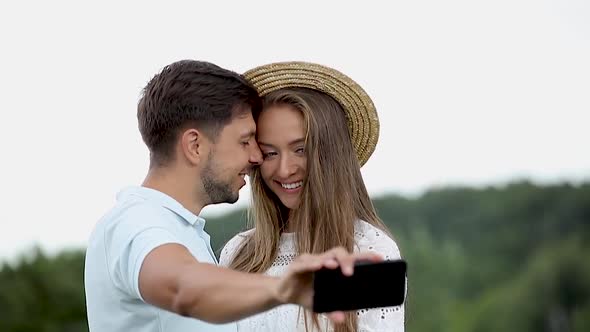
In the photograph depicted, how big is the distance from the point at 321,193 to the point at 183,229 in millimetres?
799

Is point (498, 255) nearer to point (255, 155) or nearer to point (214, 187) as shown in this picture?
point (255, 155)

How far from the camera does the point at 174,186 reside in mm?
3002

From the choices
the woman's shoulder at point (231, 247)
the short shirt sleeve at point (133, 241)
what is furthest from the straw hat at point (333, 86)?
the short shirt sleeve at point (133, 241)

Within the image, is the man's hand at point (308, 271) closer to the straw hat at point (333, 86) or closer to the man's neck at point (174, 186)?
the man's neck at point (174, 186)

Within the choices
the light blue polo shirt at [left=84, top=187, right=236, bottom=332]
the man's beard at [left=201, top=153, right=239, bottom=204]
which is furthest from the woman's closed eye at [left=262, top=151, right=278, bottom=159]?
the light blue polo shirt at [left=84, top=187, right=236, bottom=332]

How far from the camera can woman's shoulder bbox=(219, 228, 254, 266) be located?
3982 millimetres

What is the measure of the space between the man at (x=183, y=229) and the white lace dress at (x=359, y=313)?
0.43 meters

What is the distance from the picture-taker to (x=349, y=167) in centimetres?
375

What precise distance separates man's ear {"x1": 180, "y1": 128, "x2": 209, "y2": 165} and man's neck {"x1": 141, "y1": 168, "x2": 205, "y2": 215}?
55 millimetres

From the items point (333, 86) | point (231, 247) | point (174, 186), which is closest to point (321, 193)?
point (333, 86)

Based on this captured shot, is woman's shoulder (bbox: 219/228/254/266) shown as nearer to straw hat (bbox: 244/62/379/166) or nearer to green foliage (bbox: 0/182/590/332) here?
straw hat (bbox: 244/62/379/166)

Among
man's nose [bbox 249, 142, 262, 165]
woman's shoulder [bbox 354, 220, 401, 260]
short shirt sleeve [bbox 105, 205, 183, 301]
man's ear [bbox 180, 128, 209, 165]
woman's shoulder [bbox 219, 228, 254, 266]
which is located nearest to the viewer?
short shirt sleeve [bbox 105, 205, 183, 301]

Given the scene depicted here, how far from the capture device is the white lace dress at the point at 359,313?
3.52m

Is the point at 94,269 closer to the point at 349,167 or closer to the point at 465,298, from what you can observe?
the point at 349,167
